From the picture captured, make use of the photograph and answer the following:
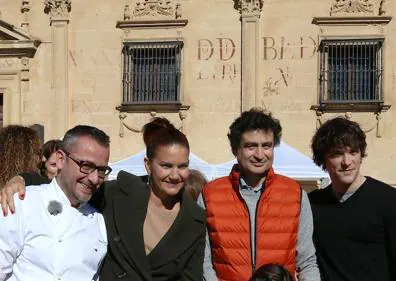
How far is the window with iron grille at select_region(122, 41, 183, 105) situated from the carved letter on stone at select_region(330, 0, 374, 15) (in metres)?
3.59

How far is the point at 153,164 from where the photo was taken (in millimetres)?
4016

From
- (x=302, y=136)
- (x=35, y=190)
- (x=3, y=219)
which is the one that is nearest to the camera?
(x=3, y=219)

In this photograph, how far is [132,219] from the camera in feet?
13.0

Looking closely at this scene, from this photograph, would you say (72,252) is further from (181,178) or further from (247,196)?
(247,196)

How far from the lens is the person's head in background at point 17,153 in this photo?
458cm

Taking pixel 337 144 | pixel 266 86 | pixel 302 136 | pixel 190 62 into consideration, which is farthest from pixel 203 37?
pixel 337 144

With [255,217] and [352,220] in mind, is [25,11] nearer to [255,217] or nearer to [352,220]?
[255,217]

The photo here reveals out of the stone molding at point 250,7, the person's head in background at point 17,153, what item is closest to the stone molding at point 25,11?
the stone molding at point 250,7

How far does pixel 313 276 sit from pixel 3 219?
1.81m

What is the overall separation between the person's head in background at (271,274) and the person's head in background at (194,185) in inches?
57.0

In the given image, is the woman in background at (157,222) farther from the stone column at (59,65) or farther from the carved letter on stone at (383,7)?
the carved letter on stone at (383,7)

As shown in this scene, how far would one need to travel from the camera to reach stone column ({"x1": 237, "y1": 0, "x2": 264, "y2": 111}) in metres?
15.3

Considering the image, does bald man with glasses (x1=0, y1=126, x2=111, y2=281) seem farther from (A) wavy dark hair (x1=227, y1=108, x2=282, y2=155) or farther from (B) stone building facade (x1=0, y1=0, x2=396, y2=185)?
(B) stone building facade (x1=0, y1=0, x2=396, y2=185)

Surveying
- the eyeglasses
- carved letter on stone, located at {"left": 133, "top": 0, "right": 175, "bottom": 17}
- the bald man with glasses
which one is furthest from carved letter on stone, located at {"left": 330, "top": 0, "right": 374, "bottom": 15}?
the eyeglasses
